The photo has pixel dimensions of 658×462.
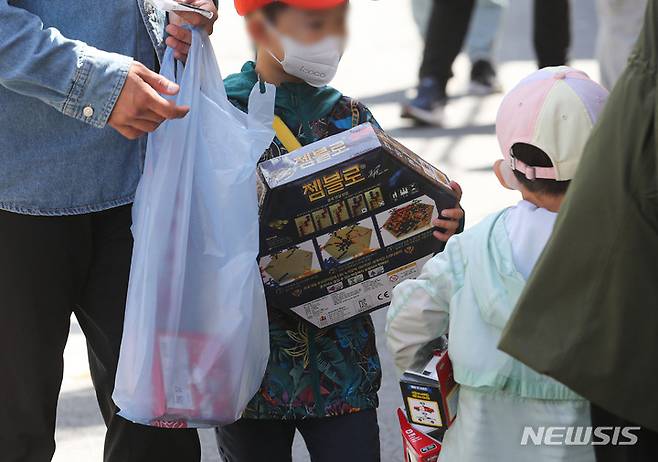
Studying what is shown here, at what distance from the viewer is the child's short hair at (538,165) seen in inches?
83.0

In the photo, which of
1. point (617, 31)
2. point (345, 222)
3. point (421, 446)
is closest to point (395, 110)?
point (617, 31)

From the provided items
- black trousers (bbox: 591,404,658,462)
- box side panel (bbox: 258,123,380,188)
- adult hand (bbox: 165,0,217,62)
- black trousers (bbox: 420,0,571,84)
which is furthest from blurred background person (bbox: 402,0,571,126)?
black trousers (bbox: 591,404,658,462)

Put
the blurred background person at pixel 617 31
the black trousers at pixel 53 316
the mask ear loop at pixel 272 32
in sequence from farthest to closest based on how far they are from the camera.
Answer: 1. the blurred background person at pixel 617 31
2. the mask ear loop at pixel 272 32
3. the black trousers at pixel 53 316

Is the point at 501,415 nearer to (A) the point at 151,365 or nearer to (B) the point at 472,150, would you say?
(A) the point at 151,365

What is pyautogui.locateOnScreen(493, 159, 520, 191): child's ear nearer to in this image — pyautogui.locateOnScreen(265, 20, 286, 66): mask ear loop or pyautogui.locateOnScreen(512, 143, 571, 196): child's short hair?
pyautogui.locateOnScreen(512, 143, 571, 196): child's short hair

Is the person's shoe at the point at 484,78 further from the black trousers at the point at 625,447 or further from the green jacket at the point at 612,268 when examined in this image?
the green jacket at the point at 612,268

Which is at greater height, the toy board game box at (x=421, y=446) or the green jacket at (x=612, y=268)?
the green jacket at (x=612, y=268)

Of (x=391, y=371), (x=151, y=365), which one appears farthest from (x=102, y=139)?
(x=391, y=371)

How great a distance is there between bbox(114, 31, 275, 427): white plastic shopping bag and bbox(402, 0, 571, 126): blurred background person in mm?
4383

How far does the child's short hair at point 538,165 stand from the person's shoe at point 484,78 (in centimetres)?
549

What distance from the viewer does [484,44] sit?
7578 mm

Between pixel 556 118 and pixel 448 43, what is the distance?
15.6ft

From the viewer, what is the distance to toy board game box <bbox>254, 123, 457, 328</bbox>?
2336mm
